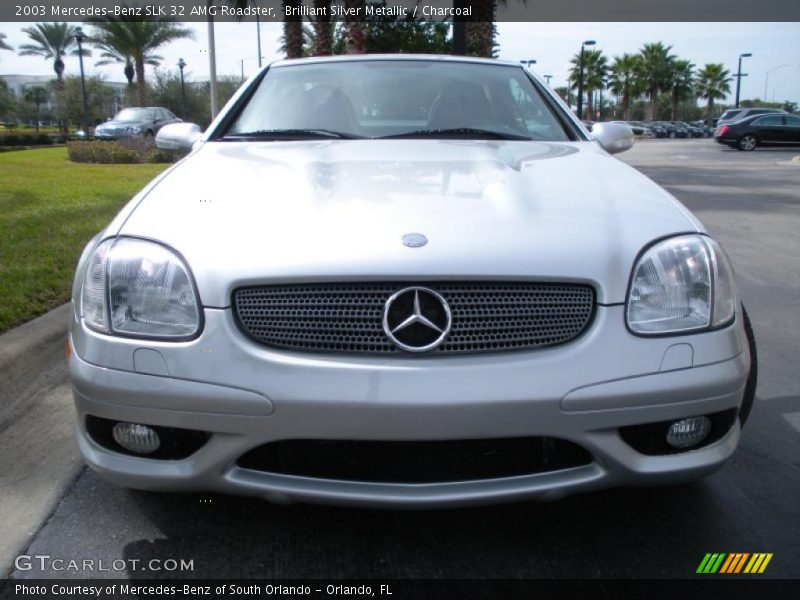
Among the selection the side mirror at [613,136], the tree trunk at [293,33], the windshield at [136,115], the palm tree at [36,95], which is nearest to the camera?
the side mirror at [613,136]

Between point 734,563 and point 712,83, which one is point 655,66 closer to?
point 712,83

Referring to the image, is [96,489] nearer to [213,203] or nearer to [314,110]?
[213,203]

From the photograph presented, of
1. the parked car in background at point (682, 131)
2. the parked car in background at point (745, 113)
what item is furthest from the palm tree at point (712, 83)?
the parked car in background at point (745, 113)

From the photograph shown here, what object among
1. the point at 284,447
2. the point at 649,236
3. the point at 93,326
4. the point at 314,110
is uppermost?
the point at 314,110

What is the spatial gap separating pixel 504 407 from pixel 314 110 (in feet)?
6.53

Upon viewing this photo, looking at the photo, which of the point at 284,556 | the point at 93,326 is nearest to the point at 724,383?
the point at 284,556

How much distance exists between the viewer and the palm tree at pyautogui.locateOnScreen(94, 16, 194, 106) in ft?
113

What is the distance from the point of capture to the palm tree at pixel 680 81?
3019 inches

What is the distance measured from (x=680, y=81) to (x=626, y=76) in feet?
19.2

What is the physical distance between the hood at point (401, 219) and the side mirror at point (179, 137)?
2.99 feet

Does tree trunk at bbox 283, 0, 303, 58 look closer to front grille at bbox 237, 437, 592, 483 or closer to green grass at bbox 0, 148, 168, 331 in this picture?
green grass at bbox 0, 148, 168, 331

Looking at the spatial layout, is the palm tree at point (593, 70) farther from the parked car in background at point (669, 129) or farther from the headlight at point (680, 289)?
the headlight at point (680, 289)

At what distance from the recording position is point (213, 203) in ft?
7.43

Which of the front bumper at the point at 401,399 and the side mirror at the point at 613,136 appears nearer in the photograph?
the front bumper at the point at 401,399
